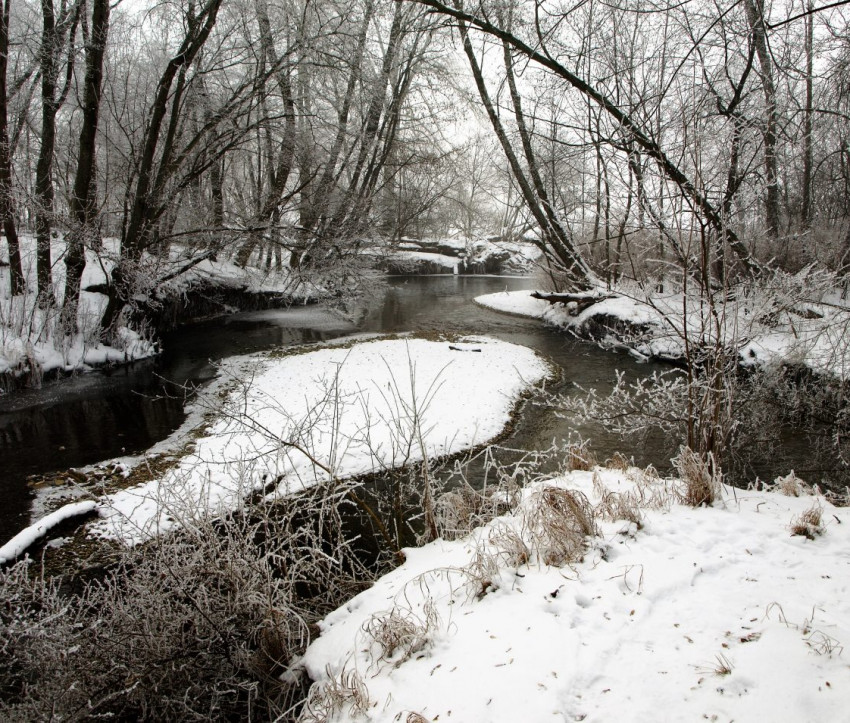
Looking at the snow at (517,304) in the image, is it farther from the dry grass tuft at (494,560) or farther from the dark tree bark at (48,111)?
the dry grass tuft at (494,560)

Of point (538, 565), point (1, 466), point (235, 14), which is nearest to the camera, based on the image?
point (538, 565)

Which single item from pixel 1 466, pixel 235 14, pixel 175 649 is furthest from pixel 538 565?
pixel 235 14

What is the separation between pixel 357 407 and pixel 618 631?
6.36 metres

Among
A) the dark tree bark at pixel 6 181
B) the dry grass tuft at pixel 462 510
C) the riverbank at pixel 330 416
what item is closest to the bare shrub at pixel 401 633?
the dry grass tuft at pixel 462 510

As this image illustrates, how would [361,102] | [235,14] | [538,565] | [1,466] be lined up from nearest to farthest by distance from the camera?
[538,565]
[1,466]
[235,14]
[361,102]

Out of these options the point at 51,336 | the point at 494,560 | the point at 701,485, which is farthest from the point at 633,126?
the point at 51,336

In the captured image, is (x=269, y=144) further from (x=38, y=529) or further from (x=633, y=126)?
(x=633, y=126)

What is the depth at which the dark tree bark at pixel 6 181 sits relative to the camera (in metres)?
9.59

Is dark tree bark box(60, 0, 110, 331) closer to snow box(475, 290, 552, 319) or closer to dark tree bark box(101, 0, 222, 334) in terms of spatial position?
dark tree bark box(101, 0, 222, 334)

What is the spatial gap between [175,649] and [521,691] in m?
1.89

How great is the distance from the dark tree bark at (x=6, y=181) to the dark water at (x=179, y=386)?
2.59 meters

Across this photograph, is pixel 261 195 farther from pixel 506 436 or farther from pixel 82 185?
pixel 506 436

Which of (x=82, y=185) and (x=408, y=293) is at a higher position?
(x=82, y=185)

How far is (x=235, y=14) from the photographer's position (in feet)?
39.3
